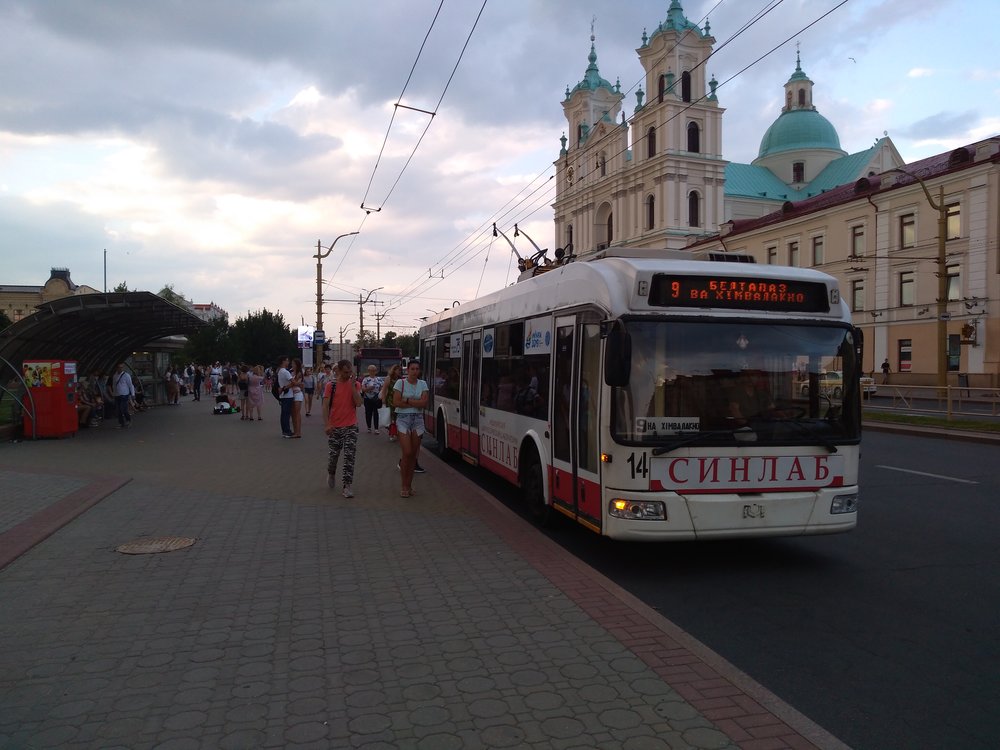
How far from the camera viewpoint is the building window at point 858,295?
150ft

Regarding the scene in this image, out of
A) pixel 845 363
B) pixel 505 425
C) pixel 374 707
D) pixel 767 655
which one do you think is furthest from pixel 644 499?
pixel 505 425

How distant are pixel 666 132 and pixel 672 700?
66453 millimetres

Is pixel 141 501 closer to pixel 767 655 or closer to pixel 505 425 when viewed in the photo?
pixel 505 425

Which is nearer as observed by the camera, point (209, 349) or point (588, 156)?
point (209, 349)

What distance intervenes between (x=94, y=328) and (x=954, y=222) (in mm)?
39714

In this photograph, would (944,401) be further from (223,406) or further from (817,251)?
(817,251)

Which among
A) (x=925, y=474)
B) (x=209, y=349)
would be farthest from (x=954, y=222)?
(x=209, y=349)

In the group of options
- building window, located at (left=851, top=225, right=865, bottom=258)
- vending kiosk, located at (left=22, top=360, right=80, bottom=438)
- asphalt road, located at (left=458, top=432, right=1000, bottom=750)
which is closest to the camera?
asphalt road, located at (left=458, top=432, right=1000, bottom=750)

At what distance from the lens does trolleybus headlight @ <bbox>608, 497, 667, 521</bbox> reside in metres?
6.23

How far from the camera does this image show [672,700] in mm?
4020

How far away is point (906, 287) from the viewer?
42.9 m

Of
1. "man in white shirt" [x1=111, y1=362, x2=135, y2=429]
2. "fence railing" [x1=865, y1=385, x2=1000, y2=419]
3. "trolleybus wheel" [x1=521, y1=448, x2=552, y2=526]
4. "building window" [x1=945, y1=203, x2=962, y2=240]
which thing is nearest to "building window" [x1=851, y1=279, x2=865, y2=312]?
"building window" [x1=945, y1=203, x2=962, y2=240]

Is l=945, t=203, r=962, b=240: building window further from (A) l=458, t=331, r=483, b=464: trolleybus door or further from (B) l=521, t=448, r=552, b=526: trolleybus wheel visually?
(B) l=521, t=448, r=552, b=526: trolleybus wheel

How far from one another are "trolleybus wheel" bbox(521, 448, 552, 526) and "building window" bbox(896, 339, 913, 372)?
40.4m
